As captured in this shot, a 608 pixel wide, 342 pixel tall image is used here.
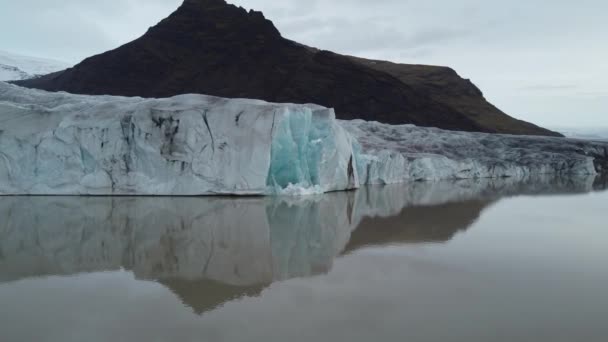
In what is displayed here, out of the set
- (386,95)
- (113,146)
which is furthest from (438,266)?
(386,95)

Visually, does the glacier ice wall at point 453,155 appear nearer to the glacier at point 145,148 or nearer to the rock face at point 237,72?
the glacier at point 145,148

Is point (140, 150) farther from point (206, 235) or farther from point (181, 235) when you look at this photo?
point (206, 235)

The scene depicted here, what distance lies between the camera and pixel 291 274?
6684mm

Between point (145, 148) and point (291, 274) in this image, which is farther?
point (145, 148)

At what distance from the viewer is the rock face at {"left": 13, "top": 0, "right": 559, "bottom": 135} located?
4772cm

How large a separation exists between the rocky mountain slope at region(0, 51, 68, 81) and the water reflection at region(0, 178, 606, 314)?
274ft

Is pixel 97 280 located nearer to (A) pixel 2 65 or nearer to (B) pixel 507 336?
(B) pixel 507 336

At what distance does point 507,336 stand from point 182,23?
55209 millimetres

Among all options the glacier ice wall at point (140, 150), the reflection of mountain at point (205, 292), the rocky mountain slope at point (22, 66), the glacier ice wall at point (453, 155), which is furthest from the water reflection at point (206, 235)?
the rocky mountain slope at point (22, 66)

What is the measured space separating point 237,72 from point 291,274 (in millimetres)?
45370

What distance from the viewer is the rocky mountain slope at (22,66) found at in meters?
85.0

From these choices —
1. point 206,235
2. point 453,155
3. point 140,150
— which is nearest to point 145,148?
point 140,150

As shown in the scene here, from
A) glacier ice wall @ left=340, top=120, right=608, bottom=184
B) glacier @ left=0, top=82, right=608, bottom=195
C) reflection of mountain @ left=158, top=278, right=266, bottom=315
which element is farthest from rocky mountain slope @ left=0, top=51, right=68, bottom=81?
reflection of mountain @ left=158, top=278, right=266, bottom=315

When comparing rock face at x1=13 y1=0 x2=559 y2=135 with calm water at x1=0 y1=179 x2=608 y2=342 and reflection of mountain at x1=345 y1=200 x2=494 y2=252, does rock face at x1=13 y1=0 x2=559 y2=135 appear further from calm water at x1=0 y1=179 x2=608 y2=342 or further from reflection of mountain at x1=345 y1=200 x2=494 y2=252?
calm water at x1=0 y1=179 x2=608 y2=342
